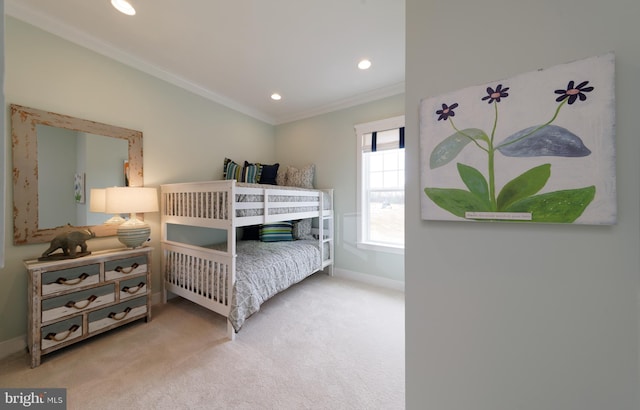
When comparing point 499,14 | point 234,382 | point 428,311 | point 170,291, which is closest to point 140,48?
point 170,291

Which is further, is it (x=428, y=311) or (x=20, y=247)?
(x=20, y=247)

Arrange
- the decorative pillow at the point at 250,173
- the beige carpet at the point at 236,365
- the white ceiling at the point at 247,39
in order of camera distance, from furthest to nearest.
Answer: the decorative pillow at the point at 250,173
the white ceiling at the point at 247,39
the beige carpet at the point at 236,365

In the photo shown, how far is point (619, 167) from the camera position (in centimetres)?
67

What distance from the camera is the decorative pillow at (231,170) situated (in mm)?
3082

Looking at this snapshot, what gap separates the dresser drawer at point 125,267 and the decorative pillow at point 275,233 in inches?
51.7

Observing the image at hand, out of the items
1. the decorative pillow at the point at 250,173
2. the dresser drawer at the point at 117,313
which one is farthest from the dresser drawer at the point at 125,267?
the decorative pillow at the point at 250,173

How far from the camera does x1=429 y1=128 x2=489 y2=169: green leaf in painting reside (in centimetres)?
85

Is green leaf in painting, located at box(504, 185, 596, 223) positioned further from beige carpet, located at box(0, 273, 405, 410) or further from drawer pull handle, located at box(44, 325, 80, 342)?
drawer pull handle, located at box(44, 325, 80, 342)

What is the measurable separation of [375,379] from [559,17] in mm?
1954

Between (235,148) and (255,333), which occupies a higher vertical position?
(235,148)

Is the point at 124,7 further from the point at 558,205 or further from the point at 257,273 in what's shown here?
the point at 558,205

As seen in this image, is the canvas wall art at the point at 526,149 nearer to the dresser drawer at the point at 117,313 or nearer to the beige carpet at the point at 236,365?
the beige carpet at the point at 236,365

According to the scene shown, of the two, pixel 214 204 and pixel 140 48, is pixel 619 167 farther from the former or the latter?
pixel 140 48

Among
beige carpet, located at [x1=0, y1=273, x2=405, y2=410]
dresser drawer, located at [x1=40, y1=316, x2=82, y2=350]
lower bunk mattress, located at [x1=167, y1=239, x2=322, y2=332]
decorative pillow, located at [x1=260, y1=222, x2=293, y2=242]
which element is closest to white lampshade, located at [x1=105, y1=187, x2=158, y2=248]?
lower bunk mattress, located at [x1=167, y1=239, x2=322, y2=332]
